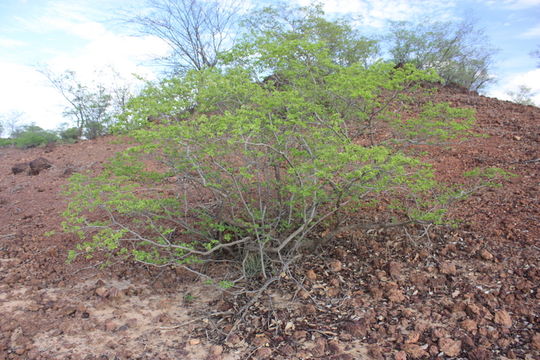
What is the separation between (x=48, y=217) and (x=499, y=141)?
342 inches

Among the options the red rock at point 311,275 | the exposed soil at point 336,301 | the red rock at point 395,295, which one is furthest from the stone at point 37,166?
the red rock at point 395,295

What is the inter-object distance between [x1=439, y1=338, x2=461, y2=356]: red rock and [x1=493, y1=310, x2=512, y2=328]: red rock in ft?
1.44

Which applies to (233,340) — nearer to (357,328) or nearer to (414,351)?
(357,328)

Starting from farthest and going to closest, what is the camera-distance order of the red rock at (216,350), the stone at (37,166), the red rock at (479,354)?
the stone at (37,166) < the red rock at (216,350) < the red rock at (479,354)

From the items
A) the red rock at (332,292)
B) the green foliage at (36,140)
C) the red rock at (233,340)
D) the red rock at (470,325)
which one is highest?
the green foliage at (36,140)

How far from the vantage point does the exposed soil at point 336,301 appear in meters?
3.11

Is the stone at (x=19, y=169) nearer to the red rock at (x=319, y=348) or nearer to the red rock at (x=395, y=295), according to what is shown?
the red rock at (x=319, y=348)

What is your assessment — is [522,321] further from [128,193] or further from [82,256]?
[82,256]

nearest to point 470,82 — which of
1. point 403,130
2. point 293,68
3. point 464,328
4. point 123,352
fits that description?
point 403,130

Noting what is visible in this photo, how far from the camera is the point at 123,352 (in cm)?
328

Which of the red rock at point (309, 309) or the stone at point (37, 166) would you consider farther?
the stone at point (37, 166)

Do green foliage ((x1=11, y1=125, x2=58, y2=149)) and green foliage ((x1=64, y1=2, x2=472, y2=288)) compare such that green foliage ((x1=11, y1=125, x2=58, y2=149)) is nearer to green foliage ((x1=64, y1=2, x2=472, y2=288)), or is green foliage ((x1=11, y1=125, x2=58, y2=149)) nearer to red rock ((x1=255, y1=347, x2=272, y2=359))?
green foliage ((x1=64, y1=2, x2=472, y2=288))

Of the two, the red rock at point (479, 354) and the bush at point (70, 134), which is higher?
the bush at point (70, 134)

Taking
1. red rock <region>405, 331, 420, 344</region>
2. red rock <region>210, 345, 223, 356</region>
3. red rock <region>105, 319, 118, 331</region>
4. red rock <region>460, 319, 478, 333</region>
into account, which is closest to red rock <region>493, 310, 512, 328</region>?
red rock <region>460, 319, 478, 333</region>
